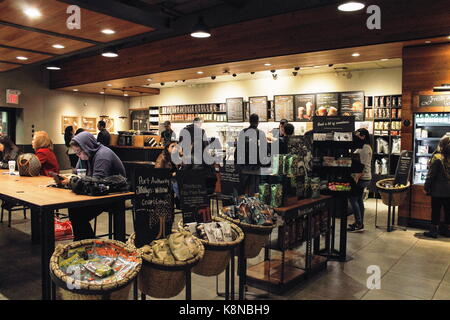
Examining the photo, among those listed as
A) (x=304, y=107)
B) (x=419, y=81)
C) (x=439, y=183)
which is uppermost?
(x=419, y=81)

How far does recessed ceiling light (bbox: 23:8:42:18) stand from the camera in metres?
4.43

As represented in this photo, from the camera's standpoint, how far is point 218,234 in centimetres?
291

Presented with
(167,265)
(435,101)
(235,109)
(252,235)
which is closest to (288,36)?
(435,101)

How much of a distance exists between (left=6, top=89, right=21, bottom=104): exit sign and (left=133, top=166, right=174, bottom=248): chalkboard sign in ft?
35.3

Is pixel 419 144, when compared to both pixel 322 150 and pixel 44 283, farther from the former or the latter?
pixel 44 283

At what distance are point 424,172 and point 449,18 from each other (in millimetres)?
2552

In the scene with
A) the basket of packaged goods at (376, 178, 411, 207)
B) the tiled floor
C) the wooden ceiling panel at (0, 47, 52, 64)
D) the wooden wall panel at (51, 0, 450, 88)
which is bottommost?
the tiled floor

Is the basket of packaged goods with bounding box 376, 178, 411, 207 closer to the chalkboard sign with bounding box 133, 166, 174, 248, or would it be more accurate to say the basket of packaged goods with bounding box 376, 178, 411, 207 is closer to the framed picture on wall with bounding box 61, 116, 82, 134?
the chalkboard sign with bounding box 133, 166, 174, 248

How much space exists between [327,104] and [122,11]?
669 cm

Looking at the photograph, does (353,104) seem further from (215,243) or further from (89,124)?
(89,124)

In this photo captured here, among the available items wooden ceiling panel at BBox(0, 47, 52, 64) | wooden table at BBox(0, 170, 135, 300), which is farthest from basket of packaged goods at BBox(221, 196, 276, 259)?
wooden ceiling panel at BBox(0, 47, 52, 64)

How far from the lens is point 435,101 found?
6.14m

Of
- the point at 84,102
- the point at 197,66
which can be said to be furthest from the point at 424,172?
the point at 84,102
